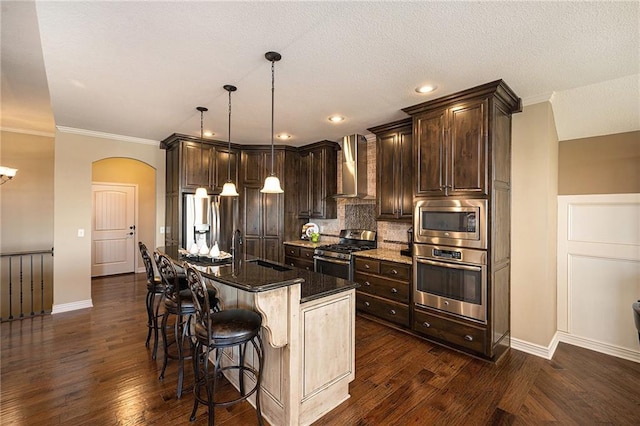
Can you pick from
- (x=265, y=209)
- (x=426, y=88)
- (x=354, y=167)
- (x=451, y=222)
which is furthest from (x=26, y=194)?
Result: (x=451, y=222)

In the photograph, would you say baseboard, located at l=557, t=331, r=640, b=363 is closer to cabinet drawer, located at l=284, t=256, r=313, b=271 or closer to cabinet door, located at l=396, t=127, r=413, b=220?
cabinet door, located at l=396, t=127, r=413, b=220

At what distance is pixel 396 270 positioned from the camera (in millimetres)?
3535

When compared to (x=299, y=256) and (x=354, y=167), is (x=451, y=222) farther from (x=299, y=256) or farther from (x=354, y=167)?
(x=299, y=256)

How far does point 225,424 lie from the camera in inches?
78.0

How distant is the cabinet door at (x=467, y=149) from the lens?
2.79 meters

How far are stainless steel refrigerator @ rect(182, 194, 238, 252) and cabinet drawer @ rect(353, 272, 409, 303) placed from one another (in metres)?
2.47

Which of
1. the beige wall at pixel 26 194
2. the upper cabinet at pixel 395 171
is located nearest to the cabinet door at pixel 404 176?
the upper cabinet at pixel 395 171

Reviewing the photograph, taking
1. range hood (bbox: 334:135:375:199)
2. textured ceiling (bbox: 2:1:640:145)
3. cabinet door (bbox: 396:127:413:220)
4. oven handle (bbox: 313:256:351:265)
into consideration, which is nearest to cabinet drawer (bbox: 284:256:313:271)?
oven handle (bbox: 313:256:351:265)

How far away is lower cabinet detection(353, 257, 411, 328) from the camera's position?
3.46m

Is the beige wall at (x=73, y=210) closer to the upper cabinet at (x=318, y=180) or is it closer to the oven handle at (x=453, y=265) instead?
the upper cabinet at (x=318, y=180)

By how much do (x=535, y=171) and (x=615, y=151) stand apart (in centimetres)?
90

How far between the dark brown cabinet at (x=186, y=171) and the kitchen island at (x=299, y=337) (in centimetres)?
276

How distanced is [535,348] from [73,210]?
6302 millimetres

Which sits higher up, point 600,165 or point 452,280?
point 600,165
